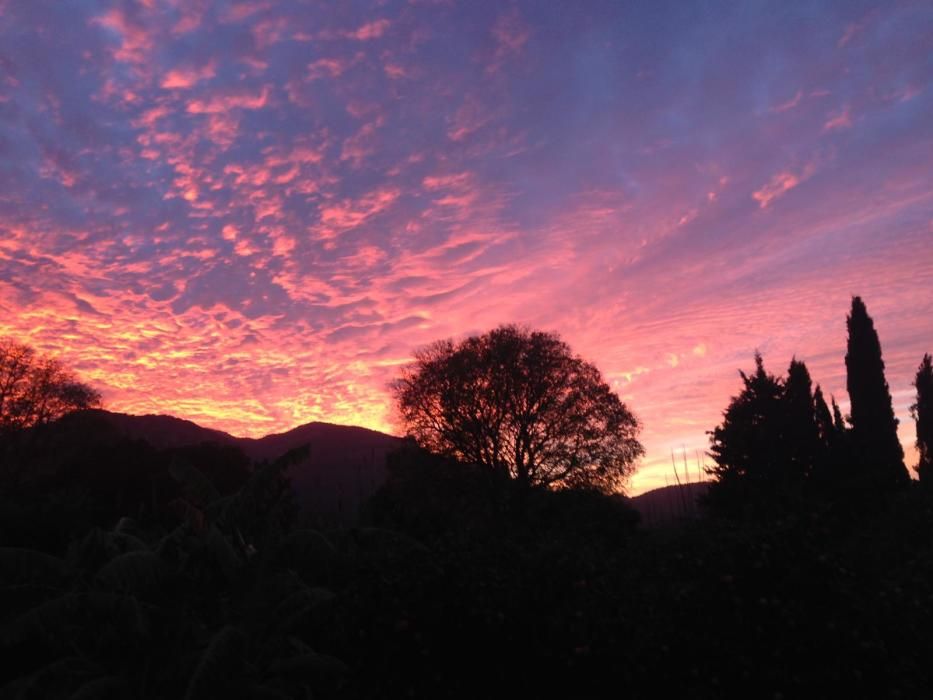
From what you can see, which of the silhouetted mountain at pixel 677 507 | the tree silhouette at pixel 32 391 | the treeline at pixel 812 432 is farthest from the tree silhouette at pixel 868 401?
the tree silhouette at pixel 32 391

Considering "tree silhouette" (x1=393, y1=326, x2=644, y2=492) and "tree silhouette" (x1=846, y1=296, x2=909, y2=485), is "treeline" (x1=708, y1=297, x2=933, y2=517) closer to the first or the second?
"tree silhouette" (x1=846, y1=296, x2=909, y2=485)

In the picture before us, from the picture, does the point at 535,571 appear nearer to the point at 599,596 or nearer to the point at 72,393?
the point at 599,596

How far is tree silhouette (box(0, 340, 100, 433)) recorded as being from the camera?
43875 mm

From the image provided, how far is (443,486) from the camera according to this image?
3566 centimetres

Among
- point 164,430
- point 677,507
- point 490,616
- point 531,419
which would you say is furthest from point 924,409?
point 677,507

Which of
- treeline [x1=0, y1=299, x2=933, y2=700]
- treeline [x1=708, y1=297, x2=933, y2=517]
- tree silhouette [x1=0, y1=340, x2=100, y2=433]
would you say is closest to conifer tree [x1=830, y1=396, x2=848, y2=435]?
treeline [x1=708, y1=297, x2=933, y2=517]

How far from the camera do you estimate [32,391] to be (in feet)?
147

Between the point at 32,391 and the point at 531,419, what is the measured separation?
3301cm

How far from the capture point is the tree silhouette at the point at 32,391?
43.9 meters

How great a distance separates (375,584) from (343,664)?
2.97 ft

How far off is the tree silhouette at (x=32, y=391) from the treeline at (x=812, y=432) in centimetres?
4206

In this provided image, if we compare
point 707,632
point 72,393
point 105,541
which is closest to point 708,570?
point 707,632

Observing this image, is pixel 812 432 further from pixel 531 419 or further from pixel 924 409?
pixel 531 419

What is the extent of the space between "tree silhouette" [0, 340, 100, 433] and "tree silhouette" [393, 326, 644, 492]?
26.4 meters
